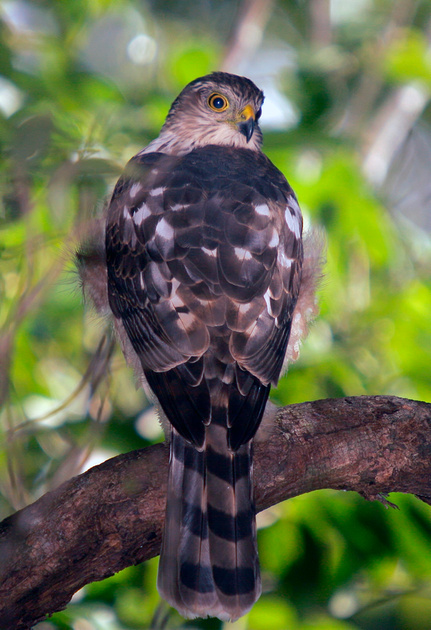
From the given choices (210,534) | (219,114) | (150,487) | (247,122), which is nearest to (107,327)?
(150,487)

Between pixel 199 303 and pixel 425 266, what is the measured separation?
5.33 feet

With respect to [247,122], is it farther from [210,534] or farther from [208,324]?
[210,534]

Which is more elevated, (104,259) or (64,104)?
(64,104)

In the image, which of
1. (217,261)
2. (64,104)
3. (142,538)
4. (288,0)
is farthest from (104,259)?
(288,0)

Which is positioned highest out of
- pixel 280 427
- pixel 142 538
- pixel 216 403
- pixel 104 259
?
pixel 104 259

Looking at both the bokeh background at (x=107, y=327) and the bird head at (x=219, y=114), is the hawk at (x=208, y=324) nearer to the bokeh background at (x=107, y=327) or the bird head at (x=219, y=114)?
the bokeh background at (x=107, y=327)

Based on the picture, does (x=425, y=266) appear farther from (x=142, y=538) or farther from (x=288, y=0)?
(x=288, y=0)

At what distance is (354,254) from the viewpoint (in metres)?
3.93

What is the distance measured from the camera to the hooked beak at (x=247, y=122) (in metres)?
3.91

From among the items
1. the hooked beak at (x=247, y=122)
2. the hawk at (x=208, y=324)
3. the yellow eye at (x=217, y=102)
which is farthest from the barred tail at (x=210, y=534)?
the yellow eye at (x=217, y=102)

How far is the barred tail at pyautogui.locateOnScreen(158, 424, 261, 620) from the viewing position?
2.38 metres

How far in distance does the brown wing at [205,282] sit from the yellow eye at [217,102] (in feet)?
3.06

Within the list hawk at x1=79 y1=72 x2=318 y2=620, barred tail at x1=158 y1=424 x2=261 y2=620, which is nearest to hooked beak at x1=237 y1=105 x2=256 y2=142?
hawk at x1=79 y1=72 x2=318 y2=620

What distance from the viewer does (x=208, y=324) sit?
2.58 metres
